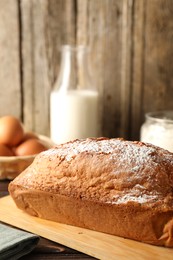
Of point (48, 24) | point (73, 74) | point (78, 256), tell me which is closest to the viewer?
point (78, 256)

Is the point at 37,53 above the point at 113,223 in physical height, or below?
above

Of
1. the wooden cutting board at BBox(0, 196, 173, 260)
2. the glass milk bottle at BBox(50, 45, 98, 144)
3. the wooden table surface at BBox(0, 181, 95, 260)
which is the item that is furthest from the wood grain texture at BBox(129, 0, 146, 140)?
the wooden table surface at BBox(0, 181, 95, 260)

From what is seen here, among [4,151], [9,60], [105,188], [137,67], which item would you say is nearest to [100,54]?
[137,67]

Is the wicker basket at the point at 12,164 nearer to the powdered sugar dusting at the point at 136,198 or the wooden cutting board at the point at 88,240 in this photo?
the wooden cutting board at the point at 88,240

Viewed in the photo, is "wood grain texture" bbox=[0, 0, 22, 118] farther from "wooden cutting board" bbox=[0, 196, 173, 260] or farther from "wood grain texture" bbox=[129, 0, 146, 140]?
"wooden cutting board" bbox=[0, 196, 173, 260]

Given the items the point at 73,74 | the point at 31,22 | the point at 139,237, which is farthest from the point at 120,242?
the point at 31,22

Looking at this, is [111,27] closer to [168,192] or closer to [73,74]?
[73,74]

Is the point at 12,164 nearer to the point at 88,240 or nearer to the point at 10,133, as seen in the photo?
the point at 10,133
